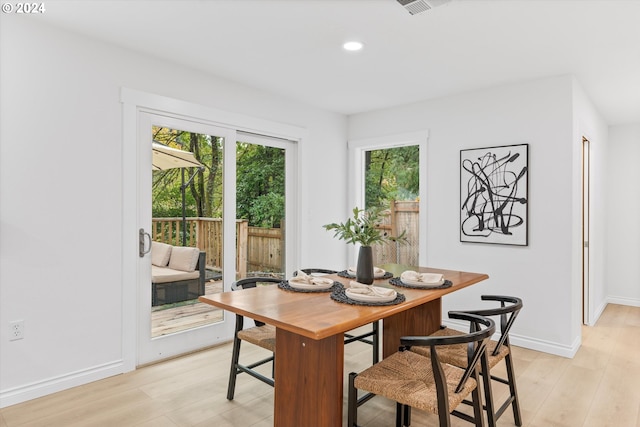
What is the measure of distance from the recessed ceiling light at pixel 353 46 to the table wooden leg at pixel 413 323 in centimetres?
190

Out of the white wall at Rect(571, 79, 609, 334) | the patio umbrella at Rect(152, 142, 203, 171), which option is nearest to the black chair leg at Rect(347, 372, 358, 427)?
the patio umbrella at Rect(152, 142, 203, 171)

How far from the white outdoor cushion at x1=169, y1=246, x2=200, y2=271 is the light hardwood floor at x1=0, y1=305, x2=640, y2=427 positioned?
75 cm

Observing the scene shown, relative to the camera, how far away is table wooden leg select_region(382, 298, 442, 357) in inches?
107

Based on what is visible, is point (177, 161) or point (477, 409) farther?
point (177, 161)

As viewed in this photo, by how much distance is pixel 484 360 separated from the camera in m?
1.96

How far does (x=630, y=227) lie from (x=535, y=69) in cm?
327

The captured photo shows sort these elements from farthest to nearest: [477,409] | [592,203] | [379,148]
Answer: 1. [379,148]
2. [592,203]
3. [477,409]

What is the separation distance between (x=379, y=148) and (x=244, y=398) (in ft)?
10.8

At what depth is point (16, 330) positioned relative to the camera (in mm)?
2492

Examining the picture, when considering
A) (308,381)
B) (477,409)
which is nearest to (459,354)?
(477,409)

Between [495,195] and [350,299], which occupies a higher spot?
[495,195]

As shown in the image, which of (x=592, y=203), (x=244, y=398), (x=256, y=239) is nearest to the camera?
(x=244, y=398)

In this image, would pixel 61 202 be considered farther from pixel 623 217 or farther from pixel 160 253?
pixel 623 217

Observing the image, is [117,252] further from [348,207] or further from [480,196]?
[480,196]
